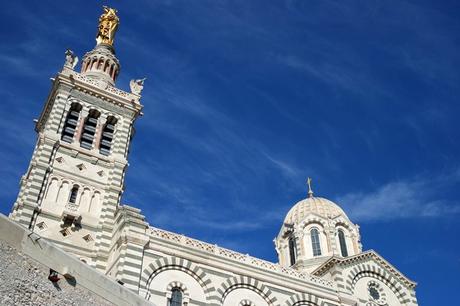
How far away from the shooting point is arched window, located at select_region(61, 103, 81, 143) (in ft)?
101

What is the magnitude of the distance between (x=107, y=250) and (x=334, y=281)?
1267cm

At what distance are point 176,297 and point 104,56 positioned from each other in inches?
898

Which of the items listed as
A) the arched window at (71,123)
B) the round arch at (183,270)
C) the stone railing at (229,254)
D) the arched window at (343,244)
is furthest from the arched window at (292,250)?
the arched window at (71,123)

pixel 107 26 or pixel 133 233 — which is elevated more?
pixel 107 26

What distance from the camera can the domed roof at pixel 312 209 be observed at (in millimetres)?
35594

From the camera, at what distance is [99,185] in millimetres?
29438

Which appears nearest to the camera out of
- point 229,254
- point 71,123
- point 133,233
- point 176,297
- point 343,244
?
point 176,297

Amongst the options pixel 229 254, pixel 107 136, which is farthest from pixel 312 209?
pixel 107 136

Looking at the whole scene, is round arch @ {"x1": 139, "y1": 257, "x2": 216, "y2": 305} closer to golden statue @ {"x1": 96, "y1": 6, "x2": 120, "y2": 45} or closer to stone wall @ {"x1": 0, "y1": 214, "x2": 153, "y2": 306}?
stone wall @ {"x1": 0, "y1": 214, "x2": 153, "y2": 306}

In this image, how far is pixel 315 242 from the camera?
34406 millimetres

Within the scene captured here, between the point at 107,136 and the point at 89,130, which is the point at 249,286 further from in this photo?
the point at 89,130

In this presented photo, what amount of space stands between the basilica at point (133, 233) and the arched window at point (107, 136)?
2.9 inches

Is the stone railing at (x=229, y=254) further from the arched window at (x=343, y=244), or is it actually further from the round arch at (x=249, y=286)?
the arched window at (x=343, y=244)

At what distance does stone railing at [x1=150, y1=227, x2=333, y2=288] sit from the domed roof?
9.11 m
